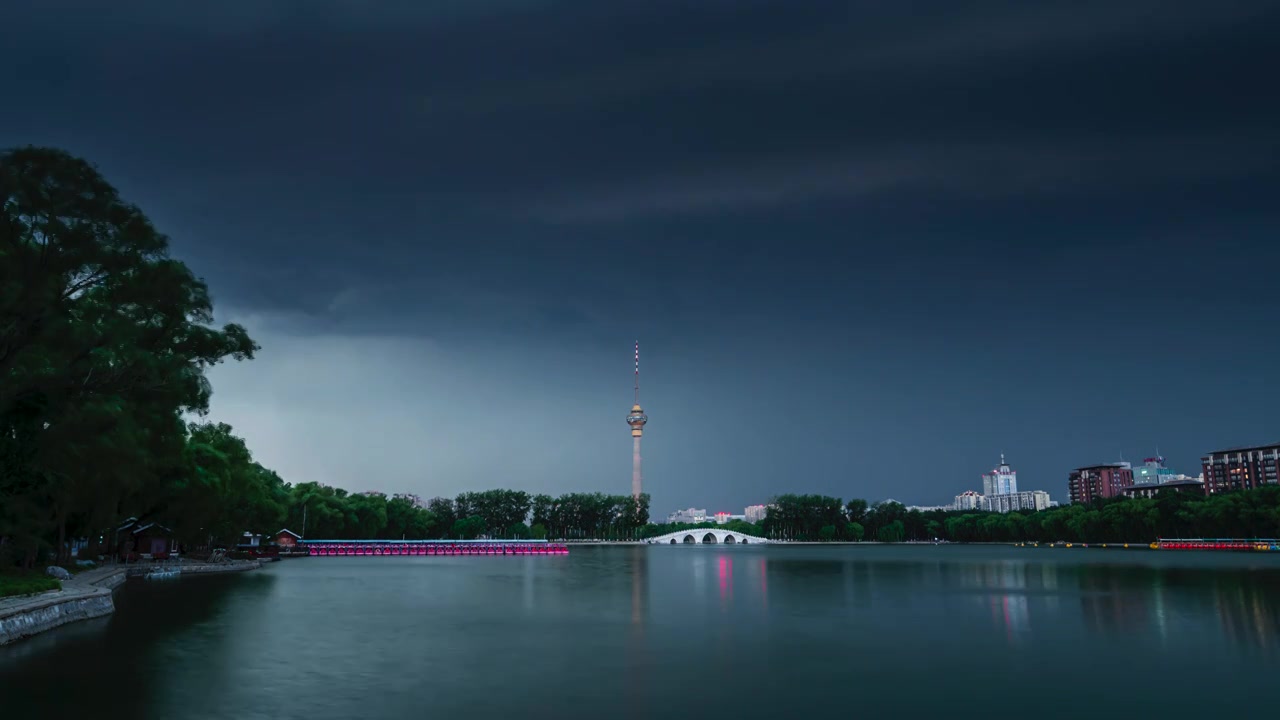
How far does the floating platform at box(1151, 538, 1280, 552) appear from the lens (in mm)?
126238

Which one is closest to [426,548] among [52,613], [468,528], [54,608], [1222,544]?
[468,528]

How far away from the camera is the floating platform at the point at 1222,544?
414 feet

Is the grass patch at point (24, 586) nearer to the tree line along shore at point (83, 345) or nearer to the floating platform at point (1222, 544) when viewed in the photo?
the tree line along shore at point (83, 345)

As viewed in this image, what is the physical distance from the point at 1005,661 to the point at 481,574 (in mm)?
55581

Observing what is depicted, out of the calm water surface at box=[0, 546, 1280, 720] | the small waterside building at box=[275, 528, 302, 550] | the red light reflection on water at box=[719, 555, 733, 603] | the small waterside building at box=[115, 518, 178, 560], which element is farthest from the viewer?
the small waterside building at box=[275, 528, 302, 550]

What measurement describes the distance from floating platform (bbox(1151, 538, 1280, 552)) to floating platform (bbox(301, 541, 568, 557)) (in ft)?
342

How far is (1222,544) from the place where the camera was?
436 ft

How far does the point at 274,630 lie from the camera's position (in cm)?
3173

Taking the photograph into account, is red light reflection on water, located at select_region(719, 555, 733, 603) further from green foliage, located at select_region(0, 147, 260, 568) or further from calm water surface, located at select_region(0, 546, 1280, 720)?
green foliage, located at select_region(0, 147, 260, 568)

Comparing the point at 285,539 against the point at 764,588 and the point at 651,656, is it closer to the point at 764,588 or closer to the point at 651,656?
the point at 764,588

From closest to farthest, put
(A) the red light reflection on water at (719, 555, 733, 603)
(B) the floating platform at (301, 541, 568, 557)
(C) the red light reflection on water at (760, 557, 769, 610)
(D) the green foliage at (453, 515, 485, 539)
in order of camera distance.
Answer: (C) the red light reflection on water at (760, 557, 769, 610), (A) the red light reflection on water at (719, 555, 733, 603), (B) the floating platform at (301, 541, 568, 557), (D) the green foliage at (453, 515, 485, 539)

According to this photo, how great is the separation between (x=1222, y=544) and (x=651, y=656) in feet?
467

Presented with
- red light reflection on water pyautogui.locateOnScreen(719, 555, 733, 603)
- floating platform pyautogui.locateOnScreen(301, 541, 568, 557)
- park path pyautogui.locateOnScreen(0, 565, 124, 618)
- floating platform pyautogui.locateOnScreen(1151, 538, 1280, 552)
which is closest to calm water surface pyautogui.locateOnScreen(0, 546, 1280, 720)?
park path pyautogui.locateOnScreen(0, 565, 124, 618)

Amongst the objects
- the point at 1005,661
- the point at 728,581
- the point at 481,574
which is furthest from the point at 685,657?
the point at 481,574
